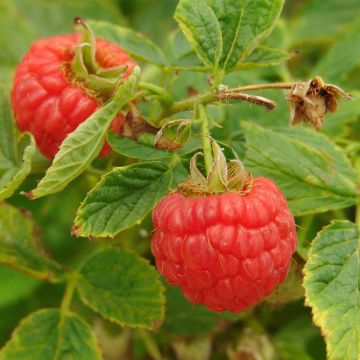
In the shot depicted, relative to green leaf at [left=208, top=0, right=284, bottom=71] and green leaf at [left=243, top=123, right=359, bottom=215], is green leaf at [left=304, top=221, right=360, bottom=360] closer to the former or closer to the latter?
green leaf at [left=243, top=123, right=359, bottom=215]

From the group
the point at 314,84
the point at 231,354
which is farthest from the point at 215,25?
the point at 231,354

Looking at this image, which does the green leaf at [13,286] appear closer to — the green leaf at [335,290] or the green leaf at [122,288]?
the green leaf at [122,288]

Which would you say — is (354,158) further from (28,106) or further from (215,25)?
(28,106)

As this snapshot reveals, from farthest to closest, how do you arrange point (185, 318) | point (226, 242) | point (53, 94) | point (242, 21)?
point (185, 318)
point (53, 94)
point (242, 21)
point (226, 242)

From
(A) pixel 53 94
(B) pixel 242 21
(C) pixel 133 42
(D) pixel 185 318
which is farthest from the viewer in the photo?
(D) pixel 185 318

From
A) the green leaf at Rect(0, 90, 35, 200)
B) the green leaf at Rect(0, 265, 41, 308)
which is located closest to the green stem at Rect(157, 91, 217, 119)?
the green leaf at Rect(0, 90, 35, 200)

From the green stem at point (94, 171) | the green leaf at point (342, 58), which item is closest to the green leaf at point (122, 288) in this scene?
the green stem at point (94, 171)

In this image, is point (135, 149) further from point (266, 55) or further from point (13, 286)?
point (13, 286)

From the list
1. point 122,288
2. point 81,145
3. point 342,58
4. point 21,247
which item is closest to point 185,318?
point 122,288
